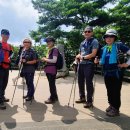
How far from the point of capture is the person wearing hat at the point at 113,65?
705cm

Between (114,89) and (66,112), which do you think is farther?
(66,112)

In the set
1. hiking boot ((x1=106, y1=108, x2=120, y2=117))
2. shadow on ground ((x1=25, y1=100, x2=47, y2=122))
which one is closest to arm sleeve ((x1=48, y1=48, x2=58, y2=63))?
shadow on ground ((x1=25, y1=100, x2=47, y2=122))

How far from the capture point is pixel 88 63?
313 inches

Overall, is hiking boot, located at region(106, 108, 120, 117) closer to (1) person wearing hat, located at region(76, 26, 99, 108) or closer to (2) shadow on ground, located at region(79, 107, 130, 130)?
(2) shadow on ground, located at region(79, 107, 130, 130)

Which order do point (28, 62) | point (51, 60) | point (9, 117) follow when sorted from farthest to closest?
point (28, 62)
point (51, 60)
point (9, 117)

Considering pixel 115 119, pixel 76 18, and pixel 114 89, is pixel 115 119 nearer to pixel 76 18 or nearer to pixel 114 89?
pixel 114 89

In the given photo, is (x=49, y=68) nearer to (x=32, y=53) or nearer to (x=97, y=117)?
(x=32, y=53)

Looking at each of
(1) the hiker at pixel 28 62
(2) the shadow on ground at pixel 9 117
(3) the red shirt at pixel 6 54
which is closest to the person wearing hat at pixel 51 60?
(1) the hiker at pixel 28 62

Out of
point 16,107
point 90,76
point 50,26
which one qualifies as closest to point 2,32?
point 16,107

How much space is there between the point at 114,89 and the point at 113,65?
1.71ft

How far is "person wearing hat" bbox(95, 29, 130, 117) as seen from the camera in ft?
23.1

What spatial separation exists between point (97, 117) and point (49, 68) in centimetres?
205

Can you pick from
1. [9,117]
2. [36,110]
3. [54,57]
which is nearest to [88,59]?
[54,57]

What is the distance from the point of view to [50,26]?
1898 cm
